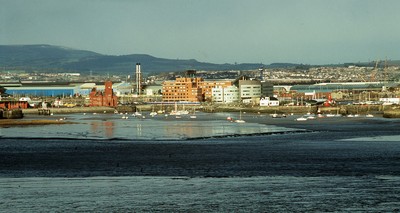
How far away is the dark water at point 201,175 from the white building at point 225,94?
309ft

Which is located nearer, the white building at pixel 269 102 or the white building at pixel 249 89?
the white building at pixel 269 102

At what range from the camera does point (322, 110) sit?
10544 centimetres

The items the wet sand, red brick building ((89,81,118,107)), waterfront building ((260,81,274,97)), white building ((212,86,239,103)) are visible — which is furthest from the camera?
waterfront building ((260,81,274,97))

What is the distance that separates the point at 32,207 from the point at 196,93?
124 m

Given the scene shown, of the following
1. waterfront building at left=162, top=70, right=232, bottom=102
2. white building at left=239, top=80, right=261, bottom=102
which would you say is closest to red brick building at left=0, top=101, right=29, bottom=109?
waterfront building at left=162, top=70, right=232, bottom=102

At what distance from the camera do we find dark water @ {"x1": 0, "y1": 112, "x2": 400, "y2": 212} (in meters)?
→ 25.0

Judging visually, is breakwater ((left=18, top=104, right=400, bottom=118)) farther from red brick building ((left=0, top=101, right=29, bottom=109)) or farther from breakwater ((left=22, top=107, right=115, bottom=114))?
red brick building ((left=0, top=101, right=29, bottom=109))

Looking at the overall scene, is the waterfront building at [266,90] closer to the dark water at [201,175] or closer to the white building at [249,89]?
the white building at [249,89]

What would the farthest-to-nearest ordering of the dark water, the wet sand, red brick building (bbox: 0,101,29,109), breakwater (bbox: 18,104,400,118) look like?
red brick building (bbox: 0,101,29,109)
breakwater (bbox: 18,104,400,118)
the wet sand
the dark water

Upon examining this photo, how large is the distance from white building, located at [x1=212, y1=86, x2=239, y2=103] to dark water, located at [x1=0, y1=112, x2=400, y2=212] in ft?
309

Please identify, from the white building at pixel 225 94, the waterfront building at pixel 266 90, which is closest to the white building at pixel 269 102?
the white building at pixel 225 94

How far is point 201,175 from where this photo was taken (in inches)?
A: 1259

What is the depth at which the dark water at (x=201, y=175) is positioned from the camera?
25.0m

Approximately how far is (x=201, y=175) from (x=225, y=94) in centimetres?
11545
